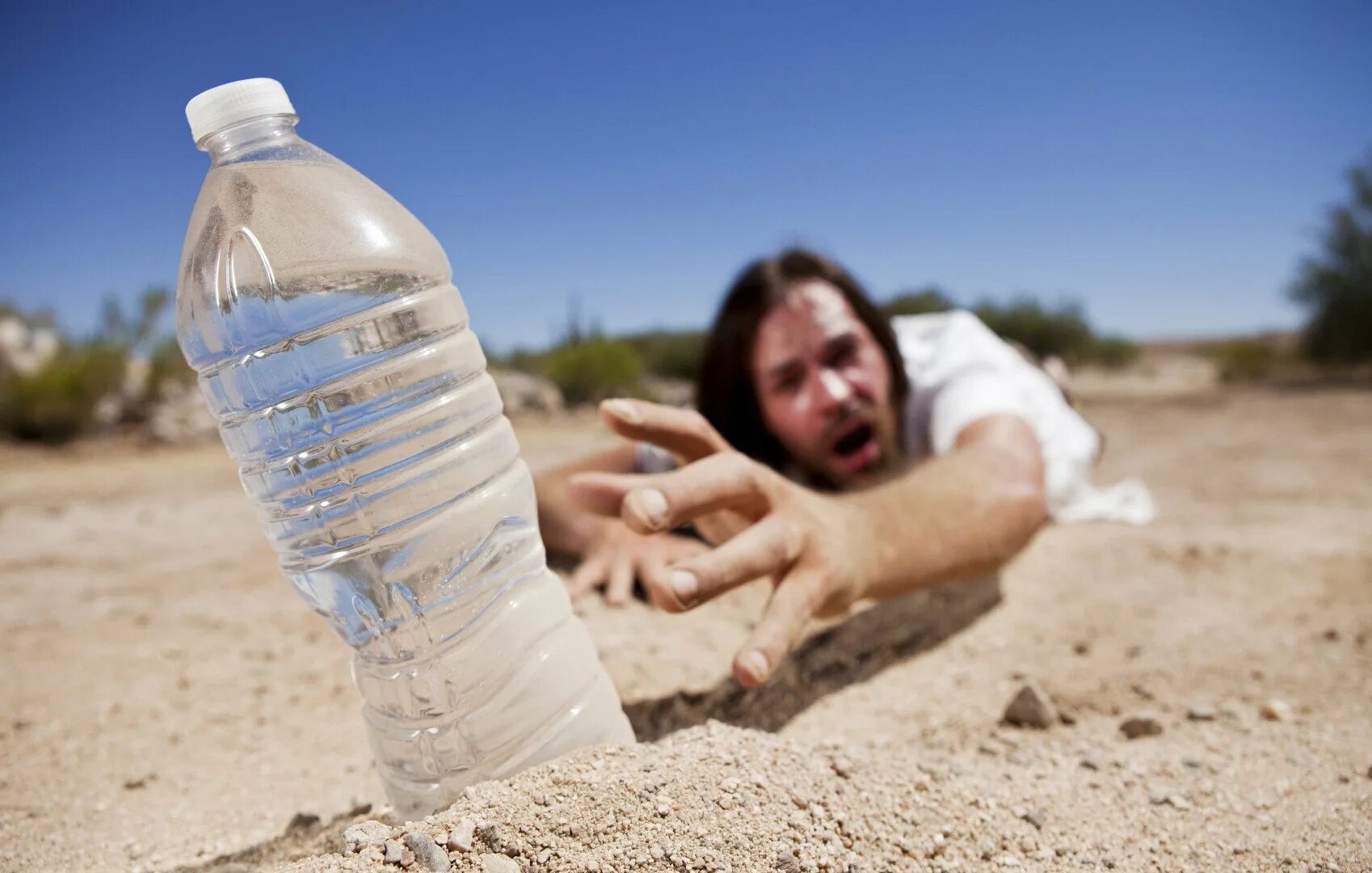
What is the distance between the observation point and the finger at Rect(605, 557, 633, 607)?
2959 millimetres

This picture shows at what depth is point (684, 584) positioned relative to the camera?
4.65 ft

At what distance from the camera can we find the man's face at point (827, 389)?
3.32 m

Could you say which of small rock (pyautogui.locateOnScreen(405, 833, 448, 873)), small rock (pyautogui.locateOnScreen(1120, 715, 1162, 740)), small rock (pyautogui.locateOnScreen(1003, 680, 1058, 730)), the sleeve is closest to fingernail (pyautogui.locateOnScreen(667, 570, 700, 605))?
small rock (pyautogui.locateOnScreen(405, 833, 448, 873))

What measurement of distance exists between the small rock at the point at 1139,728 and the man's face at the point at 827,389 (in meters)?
1.65

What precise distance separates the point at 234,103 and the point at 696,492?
0.99 metres

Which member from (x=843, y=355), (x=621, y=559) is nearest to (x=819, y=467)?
(x=843, y=355)

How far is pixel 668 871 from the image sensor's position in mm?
1117

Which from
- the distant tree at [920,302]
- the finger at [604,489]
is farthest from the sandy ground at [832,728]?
the distant tree at [920,302]

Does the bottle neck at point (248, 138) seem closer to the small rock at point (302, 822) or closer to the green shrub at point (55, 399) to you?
the small rock at point (302, 822)

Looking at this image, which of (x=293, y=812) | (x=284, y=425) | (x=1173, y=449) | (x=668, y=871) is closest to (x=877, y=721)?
(x=668, y=871)

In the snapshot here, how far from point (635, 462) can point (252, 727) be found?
1687 mm

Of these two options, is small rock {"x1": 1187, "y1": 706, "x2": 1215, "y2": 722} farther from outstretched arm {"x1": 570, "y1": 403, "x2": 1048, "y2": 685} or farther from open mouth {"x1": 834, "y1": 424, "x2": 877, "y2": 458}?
open mouth {"x1": 834, "y1": 424, "x2": 877, "y2": 458}

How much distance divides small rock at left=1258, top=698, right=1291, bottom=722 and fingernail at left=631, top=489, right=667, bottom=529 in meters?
1.47

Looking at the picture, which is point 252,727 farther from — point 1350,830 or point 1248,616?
point 1248,616
